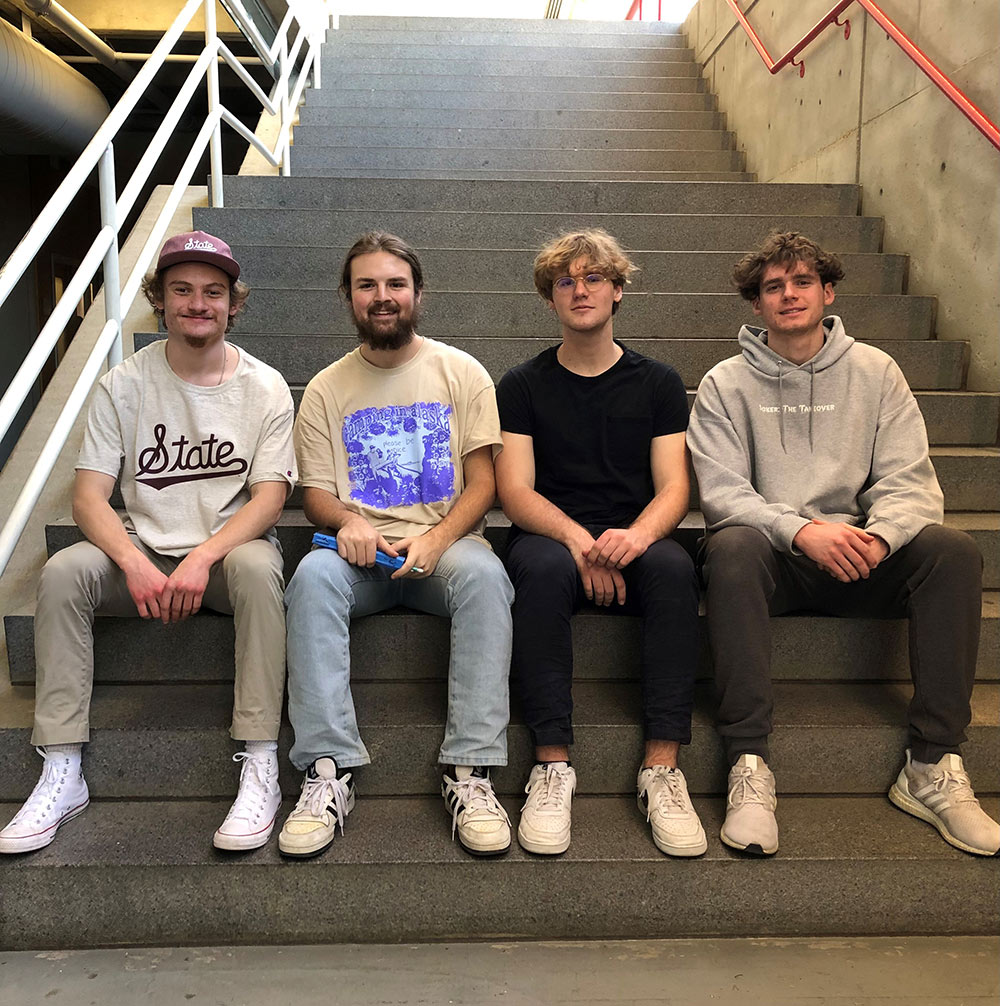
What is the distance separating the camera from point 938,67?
8.84ft

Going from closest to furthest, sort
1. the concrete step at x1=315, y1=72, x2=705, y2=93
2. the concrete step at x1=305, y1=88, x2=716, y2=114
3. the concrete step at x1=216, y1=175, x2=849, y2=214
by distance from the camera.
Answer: the concrete step at x1=216, y1=175, x2=849, y2=214 < the concrete step at x1=305, y1=88, x2=716, y2=114 < the concrete step at x1=315, y1=72, x2=705, y2=93

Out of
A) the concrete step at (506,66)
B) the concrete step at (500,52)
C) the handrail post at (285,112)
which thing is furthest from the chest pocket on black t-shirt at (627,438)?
the concrete step at (500,52)

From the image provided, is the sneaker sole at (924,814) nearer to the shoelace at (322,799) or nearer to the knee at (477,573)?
the knee at (477,573)

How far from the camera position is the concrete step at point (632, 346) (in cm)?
250

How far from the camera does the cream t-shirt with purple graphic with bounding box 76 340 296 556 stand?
1.68 metres

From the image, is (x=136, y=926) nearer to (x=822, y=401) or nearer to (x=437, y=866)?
(x=437, y=866)

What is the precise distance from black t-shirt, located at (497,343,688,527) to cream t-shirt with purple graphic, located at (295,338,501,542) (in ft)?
0.35

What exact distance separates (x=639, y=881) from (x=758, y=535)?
0.68 meters

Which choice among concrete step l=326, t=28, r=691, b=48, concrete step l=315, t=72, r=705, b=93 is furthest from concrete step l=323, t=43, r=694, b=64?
concrete step l=315, t=72, r=705, b=93

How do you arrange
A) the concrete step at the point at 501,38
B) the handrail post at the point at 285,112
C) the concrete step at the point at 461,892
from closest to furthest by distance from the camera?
the concrete step at the point at 461,892 → the handrail post at the point at 285,112 → the concrete step at the point at 501,38

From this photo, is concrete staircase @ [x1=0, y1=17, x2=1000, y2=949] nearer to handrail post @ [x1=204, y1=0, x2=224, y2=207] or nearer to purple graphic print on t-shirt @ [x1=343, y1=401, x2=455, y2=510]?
purple graphic print on t-shirt @ [x1=343, y1=401, x2=455, y2=510]

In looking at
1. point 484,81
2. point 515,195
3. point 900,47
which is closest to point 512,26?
point 484,81

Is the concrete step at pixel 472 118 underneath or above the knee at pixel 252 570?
above

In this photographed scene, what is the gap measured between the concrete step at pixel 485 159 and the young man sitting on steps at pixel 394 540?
8.22 ft
